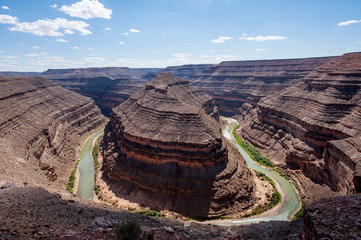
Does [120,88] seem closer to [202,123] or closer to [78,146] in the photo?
[78,146]

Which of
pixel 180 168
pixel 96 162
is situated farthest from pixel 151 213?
pixel 96 162

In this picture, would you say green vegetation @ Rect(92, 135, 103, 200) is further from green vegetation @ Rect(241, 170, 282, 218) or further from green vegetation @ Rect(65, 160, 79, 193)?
green vegetation @ Rect(241, 170, 282, 218)

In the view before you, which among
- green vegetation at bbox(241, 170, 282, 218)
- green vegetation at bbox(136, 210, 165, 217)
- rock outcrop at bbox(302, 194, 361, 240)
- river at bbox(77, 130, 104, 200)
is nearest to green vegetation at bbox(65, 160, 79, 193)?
river at bbox(77, 130, 104, 200)

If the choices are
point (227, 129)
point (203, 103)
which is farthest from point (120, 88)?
point (227, 129)

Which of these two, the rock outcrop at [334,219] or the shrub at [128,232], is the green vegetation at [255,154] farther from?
the shrub at [128,232]

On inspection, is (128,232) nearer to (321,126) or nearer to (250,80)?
(321,126)

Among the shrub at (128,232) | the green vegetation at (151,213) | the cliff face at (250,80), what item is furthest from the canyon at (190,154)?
the cliff face at (250,80)
